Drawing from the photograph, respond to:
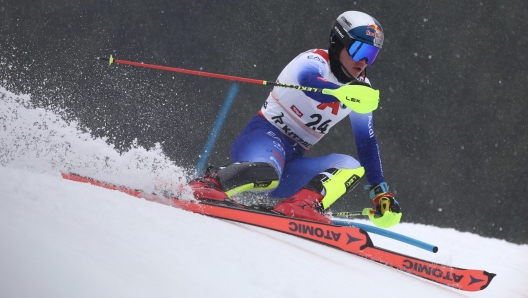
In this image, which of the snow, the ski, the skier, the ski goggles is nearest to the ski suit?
the skier

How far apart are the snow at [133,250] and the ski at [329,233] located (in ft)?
0.28

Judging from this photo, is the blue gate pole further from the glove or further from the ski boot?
the ski boot

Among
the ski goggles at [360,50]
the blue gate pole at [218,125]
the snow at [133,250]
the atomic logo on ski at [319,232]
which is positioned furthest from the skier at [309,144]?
the blue gate pole at [218,125]

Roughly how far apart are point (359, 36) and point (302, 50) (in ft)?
8.33

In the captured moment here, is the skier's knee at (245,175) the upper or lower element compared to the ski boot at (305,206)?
upper

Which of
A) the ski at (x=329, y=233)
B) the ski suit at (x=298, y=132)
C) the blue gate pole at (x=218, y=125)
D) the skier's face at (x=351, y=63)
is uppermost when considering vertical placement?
the blue gate pole at (x=218, y=125)

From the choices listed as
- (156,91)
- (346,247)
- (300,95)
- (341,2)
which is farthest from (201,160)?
(346,247)

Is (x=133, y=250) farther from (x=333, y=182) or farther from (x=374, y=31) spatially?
(x=374, y=31)

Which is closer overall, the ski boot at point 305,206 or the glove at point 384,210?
the ski boot at point 305,206

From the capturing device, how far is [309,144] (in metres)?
3.73

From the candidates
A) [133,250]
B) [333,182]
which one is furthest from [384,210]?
[133,250]

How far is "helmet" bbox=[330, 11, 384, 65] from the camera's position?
11.1 feet

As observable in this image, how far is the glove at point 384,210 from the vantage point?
11.5 ft

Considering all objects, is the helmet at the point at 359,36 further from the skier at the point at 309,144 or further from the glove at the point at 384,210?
the glove at the point at 384,210
